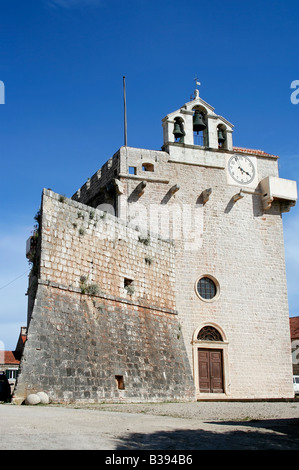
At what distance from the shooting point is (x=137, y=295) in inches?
669

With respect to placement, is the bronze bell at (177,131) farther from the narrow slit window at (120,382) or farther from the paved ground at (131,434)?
the paved ground at (131,434)

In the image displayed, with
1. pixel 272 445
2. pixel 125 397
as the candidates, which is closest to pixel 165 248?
pixel 125 397

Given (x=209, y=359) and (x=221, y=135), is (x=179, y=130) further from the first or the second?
(x=209, y=359)

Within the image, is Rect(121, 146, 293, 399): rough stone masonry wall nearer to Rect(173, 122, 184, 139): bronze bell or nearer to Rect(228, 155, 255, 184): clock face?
Rect(228, 155, 255, 184): clock face

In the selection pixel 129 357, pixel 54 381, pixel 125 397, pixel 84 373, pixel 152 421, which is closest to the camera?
pixel 152 421

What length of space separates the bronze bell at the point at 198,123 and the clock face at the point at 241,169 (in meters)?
1.91

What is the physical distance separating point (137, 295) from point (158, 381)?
282cm

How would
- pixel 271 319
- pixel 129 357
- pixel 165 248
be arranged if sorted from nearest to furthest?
pixel 129 357 < pixel 165 248 < pixel 271 319

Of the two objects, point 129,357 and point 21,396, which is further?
point 129,357

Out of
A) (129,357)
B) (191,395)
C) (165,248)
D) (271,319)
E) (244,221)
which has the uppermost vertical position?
(244,221)

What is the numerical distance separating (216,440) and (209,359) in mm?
14781

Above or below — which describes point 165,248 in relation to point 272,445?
above
